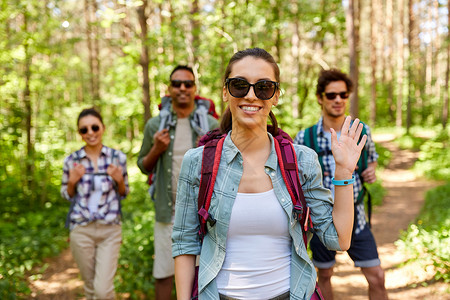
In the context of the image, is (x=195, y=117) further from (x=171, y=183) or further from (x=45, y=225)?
(x=45, y=225)

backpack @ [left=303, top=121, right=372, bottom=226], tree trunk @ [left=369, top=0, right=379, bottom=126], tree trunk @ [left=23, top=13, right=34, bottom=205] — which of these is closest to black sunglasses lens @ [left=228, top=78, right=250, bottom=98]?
backpack @ [left=303, top=121, right=372, bottom=226]

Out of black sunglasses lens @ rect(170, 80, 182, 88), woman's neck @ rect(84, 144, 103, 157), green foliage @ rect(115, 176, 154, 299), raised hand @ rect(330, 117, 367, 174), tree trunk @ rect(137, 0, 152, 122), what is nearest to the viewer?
raised hand @ rect(330, 117, 367, 174)

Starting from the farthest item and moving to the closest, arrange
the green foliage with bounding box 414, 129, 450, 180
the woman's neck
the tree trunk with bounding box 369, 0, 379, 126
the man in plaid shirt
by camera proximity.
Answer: the tree trunk with bounding box 369, 0, 379, 126, the green foliage with bounding box 414, 129, 450, 180, the woman's neck, the man in plaid shirt

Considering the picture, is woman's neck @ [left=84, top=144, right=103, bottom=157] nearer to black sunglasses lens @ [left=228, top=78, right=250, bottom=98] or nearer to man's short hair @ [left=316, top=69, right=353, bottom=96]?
man's short hair @ [left=316, top=69, right=353, bottom=96]

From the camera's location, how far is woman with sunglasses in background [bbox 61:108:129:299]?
388cm

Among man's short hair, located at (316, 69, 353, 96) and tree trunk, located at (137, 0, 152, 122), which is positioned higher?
tree trunk, located at (137, 0, 152, 122)

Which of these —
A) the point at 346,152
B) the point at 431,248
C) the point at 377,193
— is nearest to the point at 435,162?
the point at 377,193

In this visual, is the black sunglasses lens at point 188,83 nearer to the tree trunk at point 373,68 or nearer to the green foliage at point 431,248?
the green foliage at point 431,248

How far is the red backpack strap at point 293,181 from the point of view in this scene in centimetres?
187

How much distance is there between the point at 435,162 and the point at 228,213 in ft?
44.1

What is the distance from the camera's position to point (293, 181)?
1.92 m

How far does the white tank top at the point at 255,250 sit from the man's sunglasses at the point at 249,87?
0.51 metres

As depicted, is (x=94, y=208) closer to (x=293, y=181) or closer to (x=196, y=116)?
(x=196, y=116)

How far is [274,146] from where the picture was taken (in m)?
2.03
